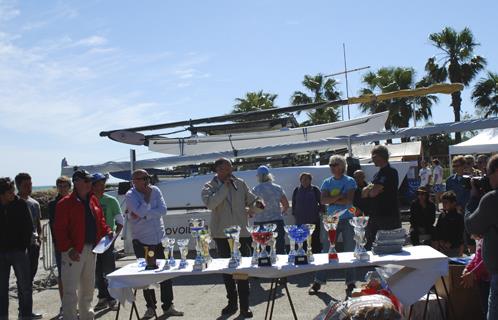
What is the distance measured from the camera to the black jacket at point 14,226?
5750mm

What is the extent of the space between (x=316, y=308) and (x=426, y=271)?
193 centimetres

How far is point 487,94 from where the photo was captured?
1209 inches

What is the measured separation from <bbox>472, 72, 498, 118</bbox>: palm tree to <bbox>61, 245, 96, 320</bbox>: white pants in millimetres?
29315

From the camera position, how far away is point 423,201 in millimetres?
7215

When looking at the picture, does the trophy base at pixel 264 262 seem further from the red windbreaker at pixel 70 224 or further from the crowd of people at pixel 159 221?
the red windbreaker at pixel 70 224

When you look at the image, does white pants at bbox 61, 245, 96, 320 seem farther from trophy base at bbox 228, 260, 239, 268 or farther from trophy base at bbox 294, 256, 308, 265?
trophy base at bbox 294, 256, 308, 265

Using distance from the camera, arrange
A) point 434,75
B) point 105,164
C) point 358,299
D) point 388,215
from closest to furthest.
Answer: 1. point 358,299
2. point 388,215
3. point 105,164
4. point 434,75

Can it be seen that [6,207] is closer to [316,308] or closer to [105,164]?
[316,308]

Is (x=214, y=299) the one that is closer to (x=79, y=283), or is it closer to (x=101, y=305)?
(x=101, y=305)

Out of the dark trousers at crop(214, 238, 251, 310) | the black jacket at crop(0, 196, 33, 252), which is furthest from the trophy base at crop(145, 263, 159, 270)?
the black jacket at crop(0, 196, 33, 252)

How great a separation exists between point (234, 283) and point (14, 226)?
8.05ft

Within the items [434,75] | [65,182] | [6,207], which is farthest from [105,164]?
[434,75]

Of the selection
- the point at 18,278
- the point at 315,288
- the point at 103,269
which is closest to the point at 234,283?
the point at 315,288

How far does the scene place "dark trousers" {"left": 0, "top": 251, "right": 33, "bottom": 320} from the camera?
5828 millimetres
